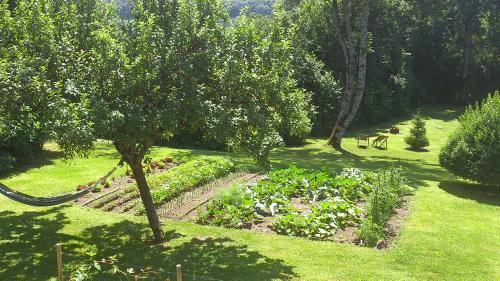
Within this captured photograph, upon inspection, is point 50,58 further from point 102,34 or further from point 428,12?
point 428,12

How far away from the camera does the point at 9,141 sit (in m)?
19.9

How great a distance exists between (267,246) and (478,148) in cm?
996

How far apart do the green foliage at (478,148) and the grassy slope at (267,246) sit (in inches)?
36.3

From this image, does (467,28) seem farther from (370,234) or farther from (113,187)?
(370,234)

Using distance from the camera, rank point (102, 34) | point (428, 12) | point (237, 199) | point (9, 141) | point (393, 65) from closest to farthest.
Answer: point (102, 34) < point (237, 199) < point (9, 141) < point (393, 65) < point (428, 12)

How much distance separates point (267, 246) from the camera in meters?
12.0

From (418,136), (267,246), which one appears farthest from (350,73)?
(267,246)

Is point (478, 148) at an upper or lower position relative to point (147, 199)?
upper

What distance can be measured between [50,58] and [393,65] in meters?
36.8

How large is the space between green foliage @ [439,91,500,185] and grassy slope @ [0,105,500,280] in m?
0.92

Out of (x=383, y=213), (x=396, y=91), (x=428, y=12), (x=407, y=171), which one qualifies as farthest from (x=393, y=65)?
(x=383, y=213)

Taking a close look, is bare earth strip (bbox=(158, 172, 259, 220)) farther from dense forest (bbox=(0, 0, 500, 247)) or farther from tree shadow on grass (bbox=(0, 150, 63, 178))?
tree shadow on grass (bbox=(0, 150, 63, 178))

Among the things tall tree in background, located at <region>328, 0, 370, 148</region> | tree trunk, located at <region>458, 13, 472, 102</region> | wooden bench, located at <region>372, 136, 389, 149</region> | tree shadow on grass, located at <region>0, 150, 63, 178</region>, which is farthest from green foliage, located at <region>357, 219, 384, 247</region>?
tree trunk, located at <region>458, 13, 472, 102</region>

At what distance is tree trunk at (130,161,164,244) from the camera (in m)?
11.8
